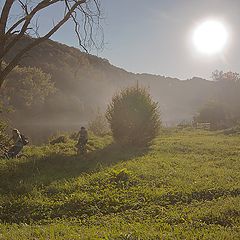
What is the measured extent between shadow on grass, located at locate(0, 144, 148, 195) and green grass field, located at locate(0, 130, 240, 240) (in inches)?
1.5

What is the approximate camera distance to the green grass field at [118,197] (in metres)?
7.88

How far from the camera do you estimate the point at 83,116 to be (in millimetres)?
106688

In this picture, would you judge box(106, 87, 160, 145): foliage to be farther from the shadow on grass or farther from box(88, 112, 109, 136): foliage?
box(88, 112, 109, 136): foliage

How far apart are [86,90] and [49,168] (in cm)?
11362

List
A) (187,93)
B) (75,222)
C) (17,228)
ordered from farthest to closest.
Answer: (187,93) < (75,222) < (17,228)

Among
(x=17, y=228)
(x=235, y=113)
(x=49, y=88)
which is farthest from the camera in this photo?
(x=49, y=88)

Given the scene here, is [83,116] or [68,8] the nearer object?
[68,8]

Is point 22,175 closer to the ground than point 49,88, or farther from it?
closer to the ground

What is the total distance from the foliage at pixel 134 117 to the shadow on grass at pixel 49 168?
→ 14.9 feet

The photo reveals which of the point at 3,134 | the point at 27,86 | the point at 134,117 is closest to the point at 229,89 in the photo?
the point at 27,86

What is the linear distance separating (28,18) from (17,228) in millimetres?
8329

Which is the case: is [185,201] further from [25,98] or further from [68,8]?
[25,98]

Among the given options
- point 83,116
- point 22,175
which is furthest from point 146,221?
point 83,116

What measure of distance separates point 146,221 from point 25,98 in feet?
231
